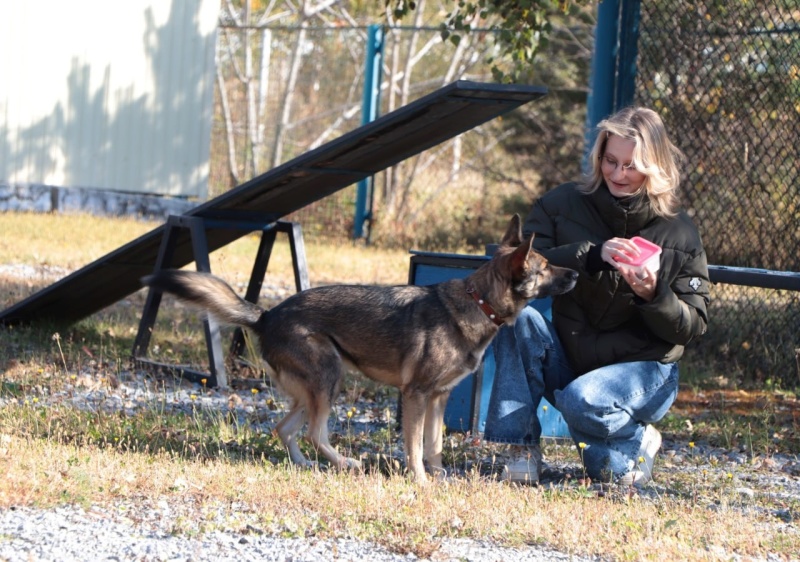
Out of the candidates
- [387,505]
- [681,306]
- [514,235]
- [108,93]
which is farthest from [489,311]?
[108,93]

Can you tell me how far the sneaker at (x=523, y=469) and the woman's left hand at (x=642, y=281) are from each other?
37.4 inches

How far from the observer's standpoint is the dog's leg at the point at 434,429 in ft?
16.7

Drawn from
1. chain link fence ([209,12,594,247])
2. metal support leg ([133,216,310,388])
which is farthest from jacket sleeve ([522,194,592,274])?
chain link fence ([209,12,594,247])

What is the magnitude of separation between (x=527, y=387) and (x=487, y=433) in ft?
0.98

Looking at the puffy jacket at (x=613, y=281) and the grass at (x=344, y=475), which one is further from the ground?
the puffy jacket at (x=613, y=281)

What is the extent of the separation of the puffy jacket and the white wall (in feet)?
35.0

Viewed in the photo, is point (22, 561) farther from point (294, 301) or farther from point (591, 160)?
point (591, 160)

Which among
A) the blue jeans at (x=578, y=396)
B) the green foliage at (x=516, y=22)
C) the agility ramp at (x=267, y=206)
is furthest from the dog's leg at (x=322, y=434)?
the green foliage at (x=516, y=22)

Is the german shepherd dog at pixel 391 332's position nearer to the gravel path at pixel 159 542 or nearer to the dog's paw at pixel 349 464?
the dog's paw at pixel 349 464

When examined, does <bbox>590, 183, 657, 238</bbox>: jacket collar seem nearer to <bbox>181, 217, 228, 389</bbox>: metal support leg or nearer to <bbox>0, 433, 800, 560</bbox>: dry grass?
<bbox>0, 433, 800, 560</bbox>: dry grass

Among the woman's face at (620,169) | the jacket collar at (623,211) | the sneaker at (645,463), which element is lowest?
the sneaker at (645,463)

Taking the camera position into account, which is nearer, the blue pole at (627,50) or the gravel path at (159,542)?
the gravel path at (159,542)

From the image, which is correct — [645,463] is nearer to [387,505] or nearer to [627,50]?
[387,505]

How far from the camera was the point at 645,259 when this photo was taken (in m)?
4.49
